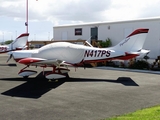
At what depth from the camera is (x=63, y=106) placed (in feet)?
26.2

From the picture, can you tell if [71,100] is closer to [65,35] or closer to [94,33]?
[94,33]

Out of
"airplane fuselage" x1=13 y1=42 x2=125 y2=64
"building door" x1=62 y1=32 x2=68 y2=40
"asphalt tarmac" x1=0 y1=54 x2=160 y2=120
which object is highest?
"building door" x1=62 y1=32 x2=68 y2=40

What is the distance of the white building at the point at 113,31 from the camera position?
72.1 feet

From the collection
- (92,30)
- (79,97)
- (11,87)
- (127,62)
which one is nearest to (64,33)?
(92,30)

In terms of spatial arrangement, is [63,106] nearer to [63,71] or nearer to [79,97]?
[79,97]

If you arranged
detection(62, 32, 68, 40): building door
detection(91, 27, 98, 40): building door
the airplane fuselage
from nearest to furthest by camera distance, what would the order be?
the airplane fuselage
detection(91, 27, 98, 40): building door
detection(62, 32, 68, 40): building door

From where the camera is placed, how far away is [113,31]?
25047mm

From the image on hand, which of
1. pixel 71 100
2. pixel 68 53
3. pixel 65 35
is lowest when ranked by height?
pixel 71 100

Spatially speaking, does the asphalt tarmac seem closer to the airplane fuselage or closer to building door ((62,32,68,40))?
the airplane fuselage

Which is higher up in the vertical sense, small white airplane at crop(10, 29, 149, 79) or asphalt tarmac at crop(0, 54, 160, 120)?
small white airplane at crop(10, 29, 149, 79)

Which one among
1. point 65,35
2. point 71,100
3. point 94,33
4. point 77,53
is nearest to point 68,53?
point 77,53

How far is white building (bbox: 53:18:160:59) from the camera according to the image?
22.0 m

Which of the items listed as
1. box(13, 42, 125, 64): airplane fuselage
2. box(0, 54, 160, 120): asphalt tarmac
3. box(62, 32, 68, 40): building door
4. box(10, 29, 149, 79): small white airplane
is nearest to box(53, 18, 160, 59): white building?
box(62, 32, 68, 40): building door

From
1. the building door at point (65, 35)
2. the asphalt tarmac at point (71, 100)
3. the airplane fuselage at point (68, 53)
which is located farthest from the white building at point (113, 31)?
the asphalt tarmac at point (71, 100)
